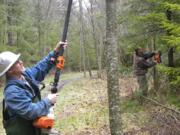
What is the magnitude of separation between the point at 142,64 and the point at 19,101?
9294 millimetres

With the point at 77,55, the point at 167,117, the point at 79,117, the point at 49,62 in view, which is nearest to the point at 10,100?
the point at 49,62

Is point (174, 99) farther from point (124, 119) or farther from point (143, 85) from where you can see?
point (143, 85)

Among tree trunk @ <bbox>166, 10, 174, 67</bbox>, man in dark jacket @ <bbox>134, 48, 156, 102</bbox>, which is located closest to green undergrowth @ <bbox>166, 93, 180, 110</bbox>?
tree trunk @ <bbox>166, 10, 174, 67</bbox>

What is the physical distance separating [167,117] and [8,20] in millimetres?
28993

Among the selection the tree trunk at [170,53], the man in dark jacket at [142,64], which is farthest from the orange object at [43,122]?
the man in dark jacket at [142,64]

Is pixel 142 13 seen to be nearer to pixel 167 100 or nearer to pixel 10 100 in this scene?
pixel 167 100

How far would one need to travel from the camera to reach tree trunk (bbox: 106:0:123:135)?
7.56 metres

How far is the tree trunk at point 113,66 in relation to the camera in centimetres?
756

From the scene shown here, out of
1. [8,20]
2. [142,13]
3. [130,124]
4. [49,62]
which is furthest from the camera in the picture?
[8,20]

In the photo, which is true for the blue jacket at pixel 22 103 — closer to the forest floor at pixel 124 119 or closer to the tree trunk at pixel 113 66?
the tree trunk at pixel 113 66

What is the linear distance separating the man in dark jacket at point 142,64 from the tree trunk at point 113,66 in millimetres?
5648

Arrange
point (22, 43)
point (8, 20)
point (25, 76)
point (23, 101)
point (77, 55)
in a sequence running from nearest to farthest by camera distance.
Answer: point (23, 101)
point (25, 76)
point (8, 20)
point (22, 43)
point (77, 55)

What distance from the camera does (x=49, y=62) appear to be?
634 centimetres

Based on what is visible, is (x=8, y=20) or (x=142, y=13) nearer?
(x=142, y=13)
